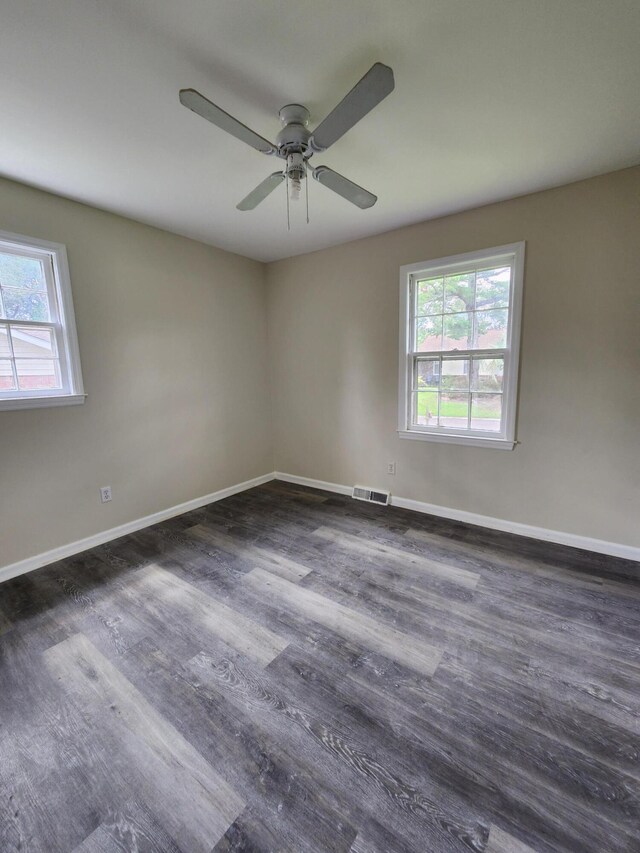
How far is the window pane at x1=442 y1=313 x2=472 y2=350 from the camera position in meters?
2.93

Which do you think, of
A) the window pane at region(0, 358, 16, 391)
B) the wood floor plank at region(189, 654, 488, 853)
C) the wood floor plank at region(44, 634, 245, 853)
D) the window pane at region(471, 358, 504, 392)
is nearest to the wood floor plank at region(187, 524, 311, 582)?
the wood floor plank at region(189, 654, 488, 853)

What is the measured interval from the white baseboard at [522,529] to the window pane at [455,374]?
1107mm

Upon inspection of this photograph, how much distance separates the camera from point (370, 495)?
11.8 feet

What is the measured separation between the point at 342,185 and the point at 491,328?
1691 millimetres

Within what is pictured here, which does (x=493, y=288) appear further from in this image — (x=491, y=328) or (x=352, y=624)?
(x=352, y=624)

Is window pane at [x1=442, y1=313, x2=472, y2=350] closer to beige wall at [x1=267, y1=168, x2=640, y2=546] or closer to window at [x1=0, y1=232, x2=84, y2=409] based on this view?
beige wall at [x1=267, y1=168, x2=640, y2=546]

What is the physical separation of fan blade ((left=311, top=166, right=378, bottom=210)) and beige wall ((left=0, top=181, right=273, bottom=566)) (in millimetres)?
1891

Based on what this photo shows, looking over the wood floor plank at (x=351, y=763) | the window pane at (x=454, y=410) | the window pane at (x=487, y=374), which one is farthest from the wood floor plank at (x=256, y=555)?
the window pane at (x=487, y=374)

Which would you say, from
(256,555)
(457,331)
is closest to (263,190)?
(457,331)

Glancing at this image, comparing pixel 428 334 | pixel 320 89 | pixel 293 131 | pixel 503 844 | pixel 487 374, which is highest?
pixel 320 89

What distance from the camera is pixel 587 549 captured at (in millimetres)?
2584

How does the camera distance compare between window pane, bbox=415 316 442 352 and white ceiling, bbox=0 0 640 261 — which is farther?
window pane, bbox=415 316 442 352

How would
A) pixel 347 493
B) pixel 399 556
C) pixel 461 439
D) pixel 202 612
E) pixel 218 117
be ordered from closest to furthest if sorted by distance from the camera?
pixel 218 117 → pixel 202 612 → pixel 399 556 → pixel 461 439 → pixel 347 493

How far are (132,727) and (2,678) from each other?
2.46 feet
